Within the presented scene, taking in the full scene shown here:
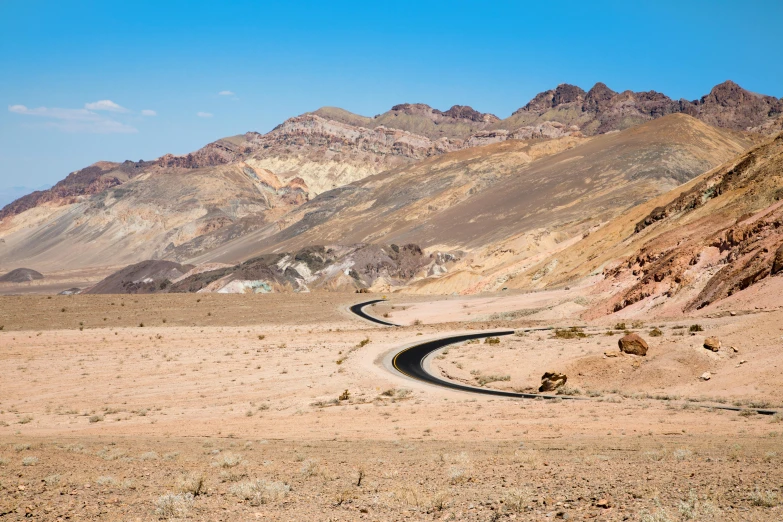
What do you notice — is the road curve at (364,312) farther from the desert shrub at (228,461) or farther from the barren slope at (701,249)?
the desert shrub at (228,461)

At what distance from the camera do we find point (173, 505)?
32.6 ft

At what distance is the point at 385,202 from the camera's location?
165 metres

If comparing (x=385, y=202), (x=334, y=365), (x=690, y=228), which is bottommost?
(x=334, y=365)

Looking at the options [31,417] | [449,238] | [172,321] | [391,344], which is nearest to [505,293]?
[391,344]

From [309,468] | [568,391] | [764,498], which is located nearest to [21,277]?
[568,391]

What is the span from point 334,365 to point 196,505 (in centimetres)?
2492

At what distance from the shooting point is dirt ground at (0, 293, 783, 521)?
10.0 meters

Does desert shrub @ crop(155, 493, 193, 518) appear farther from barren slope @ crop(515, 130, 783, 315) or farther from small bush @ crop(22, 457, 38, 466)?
barren slope @ crop(515, 130, 783, 315)

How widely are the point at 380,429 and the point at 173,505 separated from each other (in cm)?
1037

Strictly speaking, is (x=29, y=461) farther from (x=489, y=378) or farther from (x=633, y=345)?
(x=633, y=345)

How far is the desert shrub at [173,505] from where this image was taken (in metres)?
9.76

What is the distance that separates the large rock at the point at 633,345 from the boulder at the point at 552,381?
3.28 metres

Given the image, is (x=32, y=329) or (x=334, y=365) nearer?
(x=334, y=365)

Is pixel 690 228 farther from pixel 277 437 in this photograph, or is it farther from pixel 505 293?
pixel 277 437
